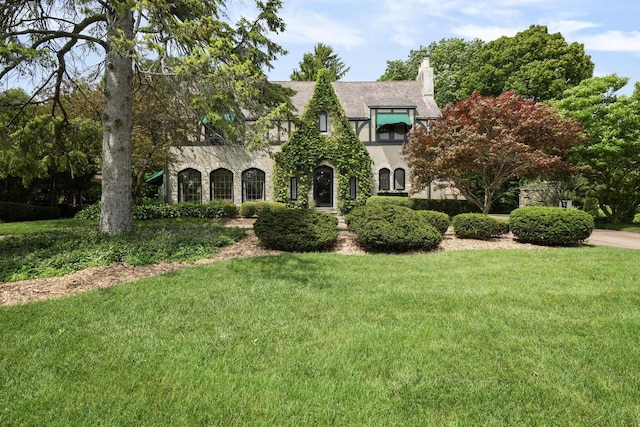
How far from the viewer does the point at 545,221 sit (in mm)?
9586

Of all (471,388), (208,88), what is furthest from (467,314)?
(208,88)

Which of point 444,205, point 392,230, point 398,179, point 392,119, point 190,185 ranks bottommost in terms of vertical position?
point 392,230

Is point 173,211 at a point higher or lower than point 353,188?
lower

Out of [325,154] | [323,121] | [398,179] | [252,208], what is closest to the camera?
[252,208]

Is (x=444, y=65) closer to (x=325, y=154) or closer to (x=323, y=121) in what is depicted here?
(x=323, y=121)

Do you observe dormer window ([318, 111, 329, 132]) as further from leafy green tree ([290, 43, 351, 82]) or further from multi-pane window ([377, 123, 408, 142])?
leafy green tree ([290, 43, 351, 82])

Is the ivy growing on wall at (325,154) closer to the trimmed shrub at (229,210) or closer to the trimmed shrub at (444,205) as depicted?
the trimmed shrub at (229,210)

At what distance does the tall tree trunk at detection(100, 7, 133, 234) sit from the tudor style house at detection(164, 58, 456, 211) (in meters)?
11.9

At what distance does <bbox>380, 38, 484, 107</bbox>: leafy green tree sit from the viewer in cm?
3497

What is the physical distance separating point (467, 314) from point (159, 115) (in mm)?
16311

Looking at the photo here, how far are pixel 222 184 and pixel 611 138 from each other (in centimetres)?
2172

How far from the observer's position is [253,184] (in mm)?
21859

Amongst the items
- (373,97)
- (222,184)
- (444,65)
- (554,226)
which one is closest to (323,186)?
(222,184)

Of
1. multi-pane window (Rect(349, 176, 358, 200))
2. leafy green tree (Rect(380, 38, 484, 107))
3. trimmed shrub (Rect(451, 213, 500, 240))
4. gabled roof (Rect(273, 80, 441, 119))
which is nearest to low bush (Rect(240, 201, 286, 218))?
multi-pane window (Rect(349, 176, 358, 200))
